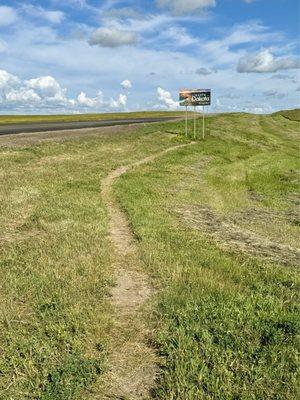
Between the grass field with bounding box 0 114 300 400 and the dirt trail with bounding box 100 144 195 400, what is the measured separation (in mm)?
198

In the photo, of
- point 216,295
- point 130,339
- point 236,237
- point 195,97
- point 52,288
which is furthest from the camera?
point 195,97

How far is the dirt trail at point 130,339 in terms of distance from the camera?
693cm

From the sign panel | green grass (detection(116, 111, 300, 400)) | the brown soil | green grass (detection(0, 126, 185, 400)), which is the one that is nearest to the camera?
green grass (detection(116, 111, 300, 400))

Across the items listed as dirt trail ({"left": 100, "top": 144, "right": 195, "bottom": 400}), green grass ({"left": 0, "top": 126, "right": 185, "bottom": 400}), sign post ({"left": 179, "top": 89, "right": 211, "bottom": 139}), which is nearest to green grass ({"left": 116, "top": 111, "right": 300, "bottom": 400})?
dirt trail ({"left": 100, "top": 144, "right": 195, "bottom": 400})

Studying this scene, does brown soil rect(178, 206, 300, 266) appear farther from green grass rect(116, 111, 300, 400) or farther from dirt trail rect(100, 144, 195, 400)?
dirt trail rect(100, 144, 195, 400)

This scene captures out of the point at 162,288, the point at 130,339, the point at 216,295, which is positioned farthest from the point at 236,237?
the point at 130,339

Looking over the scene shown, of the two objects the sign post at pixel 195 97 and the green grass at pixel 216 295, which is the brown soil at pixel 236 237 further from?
the sign post at pixel 195 97

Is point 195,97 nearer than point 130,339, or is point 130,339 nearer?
point 130,339

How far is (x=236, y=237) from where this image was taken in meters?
16.0

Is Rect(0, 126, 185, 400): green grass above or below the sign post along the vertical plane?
below

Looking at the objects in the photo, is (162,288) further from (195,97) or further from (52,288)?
(195,97)

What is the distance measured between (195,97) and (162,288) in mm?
49927

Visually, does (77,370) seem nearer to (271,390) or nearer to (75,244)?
(271,390)

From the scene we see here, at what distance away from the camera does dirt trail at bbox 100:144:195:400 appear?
6926 millimetres
